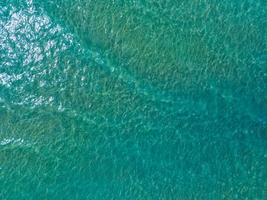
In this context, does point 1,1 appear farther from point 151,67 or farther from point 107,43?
point 151,67

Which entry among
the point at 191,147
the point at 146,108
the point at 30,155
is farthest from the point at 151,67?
the point at 30,155

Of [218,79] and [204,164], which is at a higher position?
[218,79]

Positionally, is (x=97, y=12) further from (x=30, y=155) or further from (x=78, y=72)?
(x=30, y=155)

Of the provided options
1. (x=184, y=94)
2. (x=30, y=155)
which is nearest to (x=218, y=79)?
(x=184, y=94)

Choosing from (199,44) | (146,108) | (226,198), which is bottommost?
(226,198)

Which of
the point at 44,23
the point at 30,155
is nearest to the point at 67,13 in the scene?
the point at 44,23

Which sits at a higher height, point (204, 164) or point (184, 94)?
point (184, 94)
